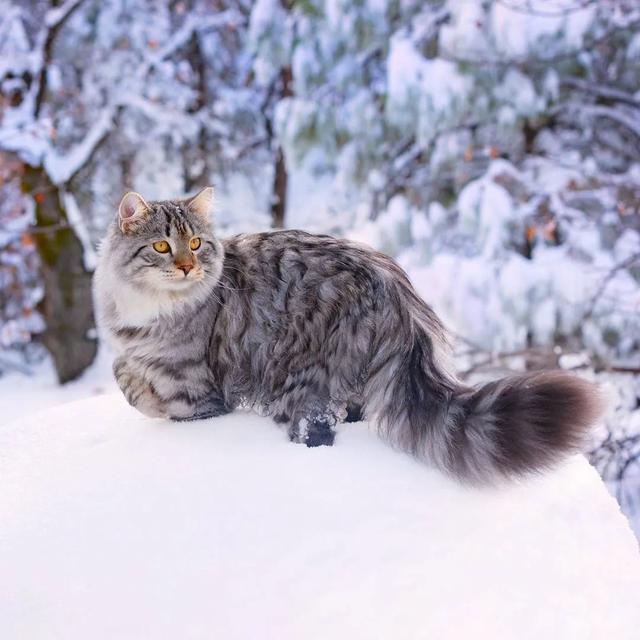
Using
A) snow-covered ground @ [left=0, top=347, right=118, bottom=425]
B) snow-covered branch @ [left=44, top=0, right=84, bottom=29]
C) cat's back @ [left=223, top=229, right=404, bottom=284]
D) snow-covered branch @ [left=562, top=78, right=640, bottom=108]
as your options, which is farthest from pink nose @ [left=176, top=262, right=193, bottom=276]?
snow-covered branch @ [left=44, top=0, right=84, bottom=29]

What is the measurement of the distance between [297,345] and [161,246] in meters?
0.51

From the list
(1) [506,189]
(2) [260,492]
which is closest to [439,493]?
(2) [260,492]

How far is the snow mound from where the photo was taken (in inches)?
58.1

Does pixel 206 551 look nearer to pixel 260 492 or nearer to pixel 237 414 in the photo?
pixel 260 492

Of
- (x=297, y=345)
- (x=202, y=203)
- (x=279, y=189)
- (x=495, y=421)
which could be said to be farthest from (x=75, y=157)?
(x=495, y=421)

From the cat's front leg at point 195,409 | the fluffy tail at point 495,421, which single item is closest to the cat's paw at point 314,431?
the fluffy tail at point 495,421

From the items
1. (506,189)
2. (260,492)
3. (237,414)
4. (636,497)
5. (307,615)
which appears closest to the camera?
(307,615)

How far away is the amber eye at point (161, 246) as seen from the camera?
2188 millimetres

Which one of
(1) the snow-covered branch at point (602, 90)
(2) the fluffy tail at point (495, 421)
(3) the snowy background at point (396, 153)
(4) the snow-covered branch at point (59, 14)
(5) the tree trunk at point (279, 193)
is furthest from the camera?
(5) the tree trunk at point (279, 193)

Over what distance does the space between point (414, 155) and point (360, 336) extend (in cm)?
402

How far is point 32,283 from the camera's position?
7.87 m

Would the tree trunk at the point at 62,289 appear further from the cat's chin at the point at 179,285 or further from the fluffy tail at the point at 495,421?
the fluffy tail at the point at 495,421

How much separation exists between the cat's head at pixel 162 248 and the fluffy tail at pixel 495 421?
0.72 m

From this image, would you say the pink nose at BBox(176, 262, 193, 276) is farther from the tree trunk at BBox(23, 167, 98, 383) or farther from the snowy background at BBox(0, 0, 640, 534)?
the tree trunk at BBox(23, 167, 98, 383)
